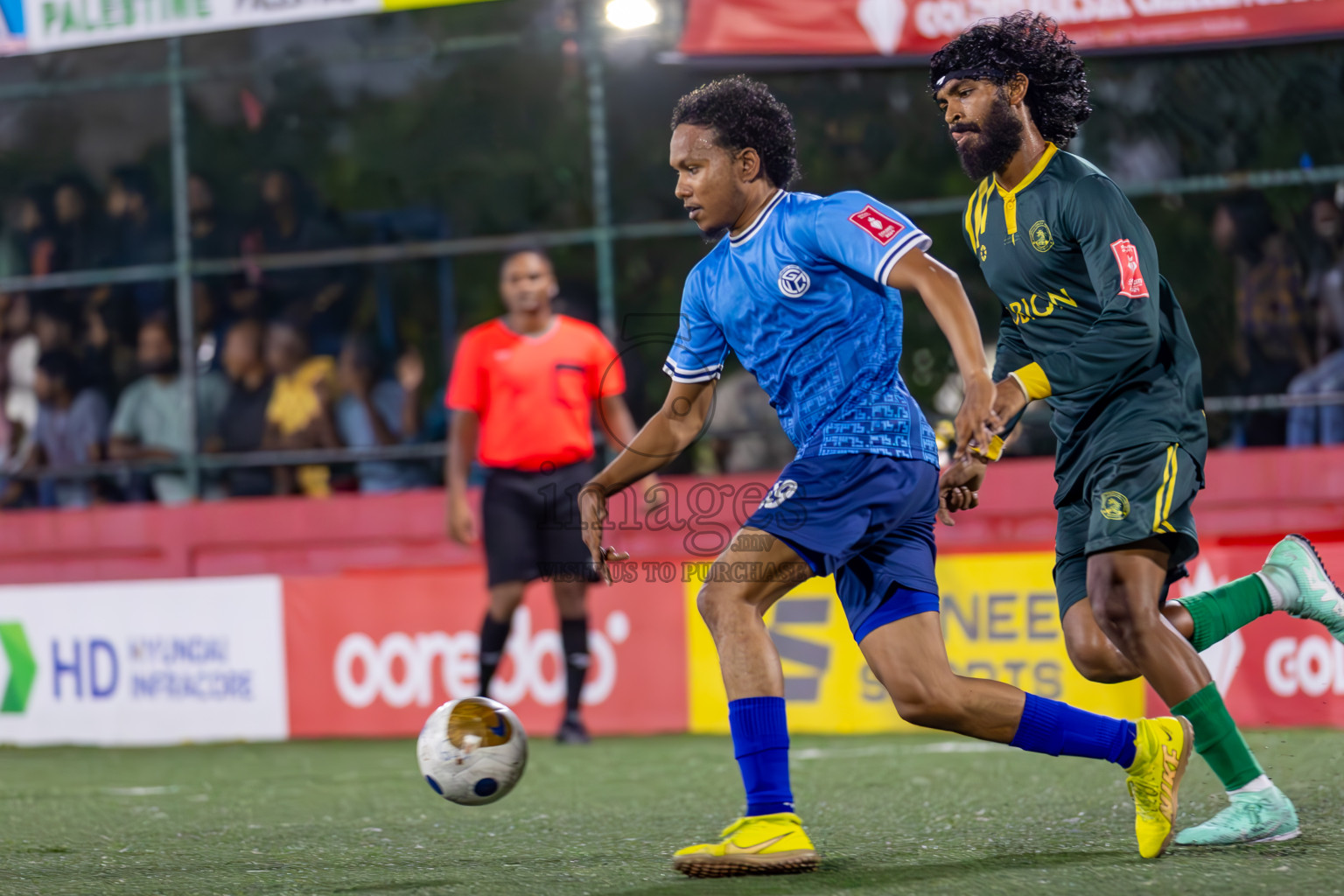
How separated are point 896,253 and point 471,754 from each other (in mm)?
1829

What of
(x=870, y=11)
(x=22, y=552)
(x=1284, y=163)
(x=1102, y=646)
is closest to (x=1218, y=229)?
(x=1284, y=163)

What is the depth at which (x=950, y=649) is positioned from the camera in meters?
8.38

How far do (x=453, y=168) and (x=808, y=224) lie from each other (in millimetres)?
8667

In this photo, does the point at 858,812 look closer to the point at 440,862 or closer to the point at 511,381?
the point at 440,862

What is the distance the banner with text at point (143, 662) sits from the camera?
30.6 ft

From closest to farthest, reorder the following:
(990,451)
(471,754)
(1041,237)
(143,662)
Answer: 1. (990,451)
2. (1041,237)
3. (471,754)
4. (143,662)

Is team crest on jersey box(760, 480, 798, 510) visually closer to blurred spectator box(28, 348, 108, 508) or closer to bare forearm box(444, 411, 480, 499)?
bare forearm box(444, 411, 480, 499)

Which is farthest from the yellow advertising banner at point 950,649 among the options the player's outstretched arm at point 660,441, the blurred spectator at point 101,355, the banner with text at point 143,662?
the blurred spectator at point 101,355

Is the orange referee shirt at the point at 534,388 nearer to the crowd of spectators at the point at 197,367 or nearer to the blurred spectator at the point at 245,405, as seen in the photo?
the crowd of spectators at the point at 197,367

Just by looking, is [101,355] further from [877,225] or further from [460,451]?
[877,225]

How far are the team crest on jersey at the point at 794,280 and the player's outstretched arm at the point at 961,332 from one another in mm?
220

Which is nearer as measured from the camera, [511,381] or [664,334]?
[511,381]

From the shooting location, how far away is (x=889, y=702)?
8.33m

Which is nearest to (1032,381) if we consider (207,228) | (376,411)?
(376,411)
